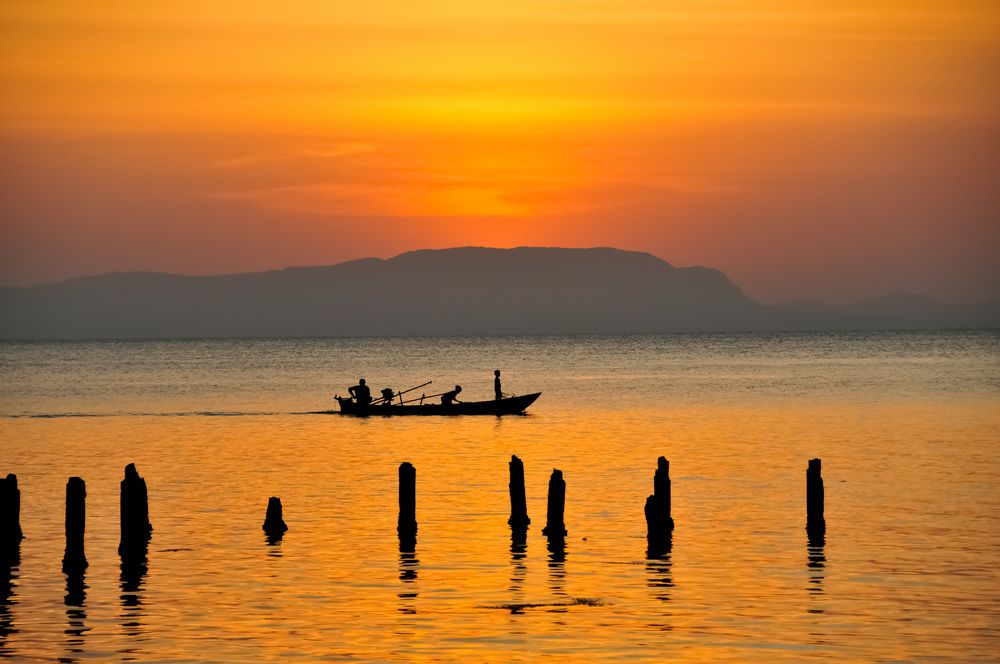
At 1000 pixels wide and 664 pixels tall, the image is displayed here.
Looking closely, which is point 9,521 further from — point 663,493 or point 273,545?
point 663,493

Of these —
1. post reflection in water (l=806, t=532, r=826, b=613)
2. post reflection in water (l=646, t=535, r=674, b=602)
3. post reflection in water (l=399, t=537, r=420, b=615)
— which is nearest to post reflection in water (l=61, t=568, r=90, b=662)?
post reflection in water (l=399, t=537, r=420, b=615)

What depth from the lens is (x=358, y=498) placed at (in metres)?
40.2

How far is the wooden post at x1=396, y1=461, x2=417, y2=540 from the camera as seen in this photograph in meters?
32.0

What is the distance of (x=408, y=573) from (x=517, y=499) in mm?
5153

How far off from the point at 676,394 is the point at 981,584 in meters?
70.5

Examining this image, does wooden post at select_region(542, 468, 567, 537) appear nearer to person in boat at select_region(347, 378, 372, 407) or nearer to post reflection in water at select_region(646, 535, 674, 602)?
post reflection in water at select_region(646, 535, 674, 602)

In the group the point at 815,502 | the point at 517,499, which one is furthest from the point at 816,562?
the point at 517,499

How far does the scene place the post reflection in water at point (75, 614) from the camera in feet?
72.7

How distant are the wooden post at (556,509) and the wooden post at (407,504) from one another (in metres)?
2.78

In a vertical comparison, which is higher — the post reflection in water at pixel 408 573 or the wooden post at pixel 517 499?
the wooden post at pixel 517 499

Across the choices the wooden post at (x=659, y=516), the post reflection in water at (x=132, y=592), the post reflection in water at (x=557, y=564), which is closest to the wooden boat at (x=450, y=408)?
the wooden post at (x=659, y=516)

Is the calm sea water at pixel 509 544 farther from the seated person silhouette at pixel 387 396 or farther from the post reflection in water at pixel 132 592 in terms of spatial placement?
the seated person silhouette at pixel 387 396

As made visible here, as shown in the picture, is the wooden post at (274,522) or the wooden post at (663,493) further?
the wooden post at (274,522)

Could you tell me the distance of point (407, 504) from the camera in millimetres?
32281
